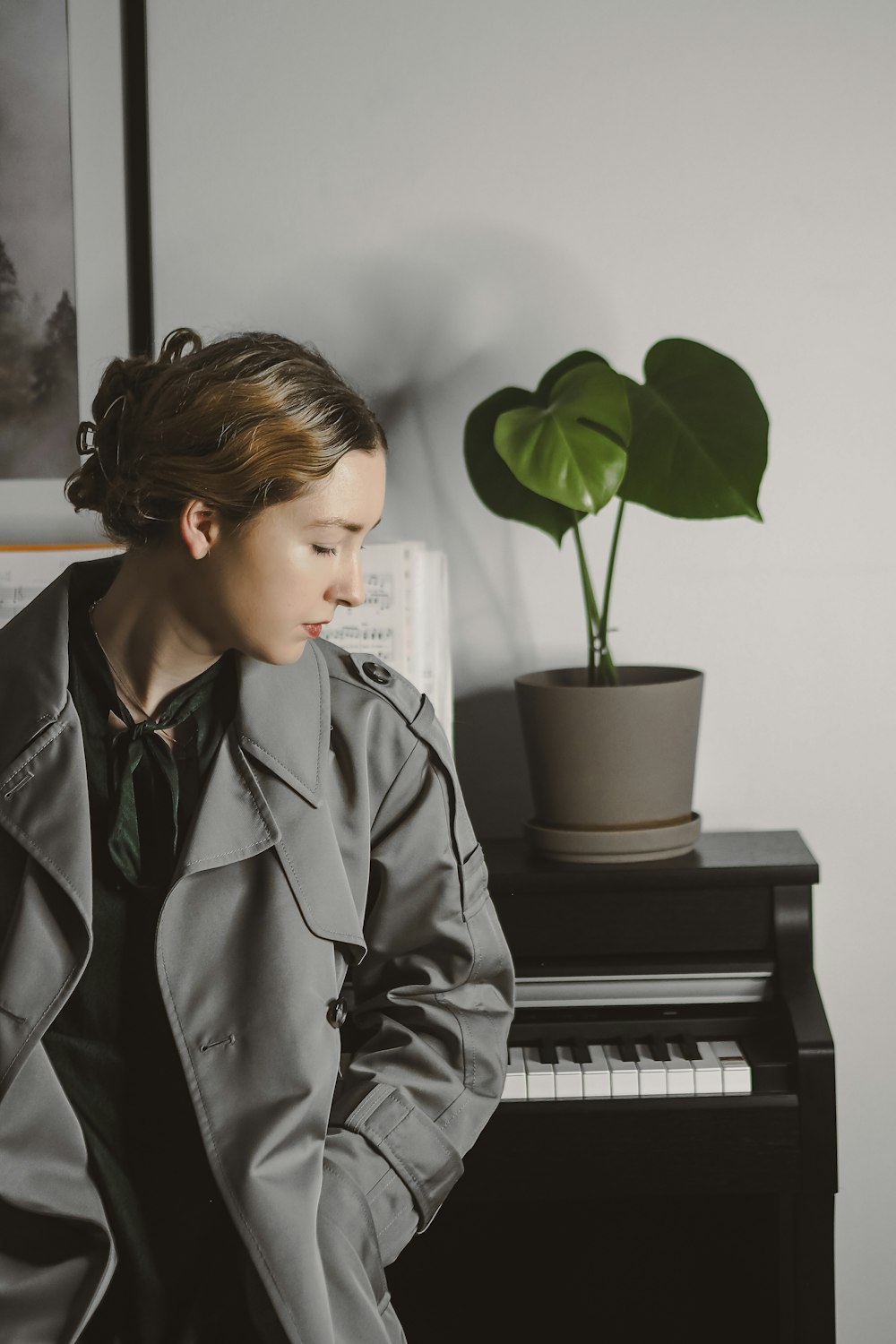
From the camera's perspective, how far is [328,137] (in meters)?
2.06

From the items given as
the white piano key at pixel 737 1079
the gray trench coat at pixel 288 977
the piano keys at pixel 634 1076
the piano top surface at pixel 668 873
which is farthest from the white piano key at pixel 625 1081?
the gray trench coat at pixel 288 977

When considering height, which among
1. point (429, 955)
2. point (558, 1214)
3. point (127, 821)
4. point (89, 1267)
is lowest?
point (558, 1214)

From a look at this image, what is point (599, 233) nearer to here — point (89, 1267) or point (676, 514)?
point (676, 514)

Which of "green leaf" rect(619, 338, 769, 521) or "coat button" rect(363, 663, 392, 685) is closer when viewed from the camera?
"coat button" rect(363, 663, 392, 685)

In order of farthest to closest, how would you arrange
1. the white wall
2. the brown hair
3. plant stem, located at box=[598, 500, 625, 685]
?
the white wall < plant stem, located at box=[598, 500, 625, 685] < the brown hair

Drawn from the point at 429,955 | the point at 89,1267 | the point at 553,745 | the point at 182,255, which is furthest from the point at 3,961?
the point at 182,255

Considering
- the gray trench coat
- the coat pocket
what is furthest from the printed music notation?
the coat pocket

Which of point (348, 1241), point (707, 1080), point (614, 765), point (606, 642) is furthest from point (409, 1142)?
point (606, 642)

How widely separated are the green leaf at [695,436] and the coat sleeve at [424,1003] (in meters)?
0.52

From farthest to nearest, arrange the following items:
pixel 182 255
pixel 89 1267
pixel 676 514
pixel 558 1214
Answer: pixel 182 255 < pixel 558 1214 < pixel 676 514 < pixel 89 1267

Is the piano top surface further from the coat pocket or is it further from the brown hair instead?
the brown hair

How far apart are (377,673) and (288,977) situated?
1.08 feet

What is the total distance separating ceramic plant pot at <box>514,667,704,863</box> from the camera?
5.65 ft

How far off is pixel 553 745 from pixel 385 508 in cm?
53
